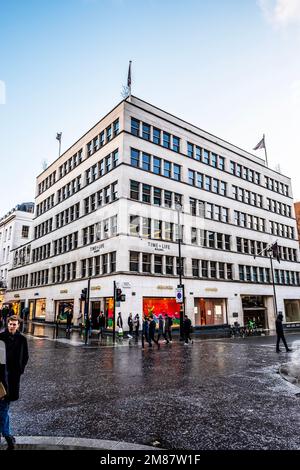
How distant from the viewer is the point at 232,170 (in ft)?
133

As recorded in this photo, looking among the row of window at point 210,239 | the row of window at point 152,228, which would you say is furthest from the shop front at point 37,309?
the row of window at point 210,239

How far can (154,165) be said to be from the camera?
31141mm

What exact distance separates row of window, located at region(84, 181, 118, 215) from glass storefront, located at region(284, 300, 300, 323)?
2863cm

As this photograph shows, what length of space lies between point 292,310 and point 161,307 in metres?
24.4

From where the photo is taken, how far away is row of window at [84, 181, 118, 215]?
29.0 metres

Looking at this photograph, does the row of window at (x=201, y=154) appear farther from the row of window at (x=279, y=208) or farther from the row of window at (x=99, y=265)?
the row of window at (x=99, y=265)

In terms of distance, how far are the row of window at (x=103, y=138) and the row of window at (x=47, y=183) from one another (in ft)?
33.2

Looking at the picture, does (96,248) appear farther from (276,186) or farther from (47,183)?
(276,186)

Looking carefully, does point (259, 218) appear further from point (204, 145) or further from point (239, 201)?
point (204, 145)

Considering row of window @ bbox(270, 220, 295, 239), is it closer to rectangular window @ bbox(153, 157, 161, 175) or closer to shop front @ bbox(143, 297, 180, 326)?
rectangular window @ bbox(153, 157, 161, 175)

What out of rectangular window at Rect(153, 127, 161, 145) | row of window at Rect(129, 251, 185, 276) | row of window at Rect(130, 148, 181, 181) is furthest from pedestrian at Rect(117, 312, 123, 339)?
rectangular window at Rect(153, 127, 161, 145)

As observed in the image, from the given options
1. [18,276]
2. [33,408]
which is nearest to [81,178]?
[18,276]

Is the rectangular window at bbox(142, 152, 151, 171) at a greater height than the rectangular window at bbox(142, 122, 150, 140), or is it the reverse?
the rectangular window at bbox(142, 122, 150, 140)

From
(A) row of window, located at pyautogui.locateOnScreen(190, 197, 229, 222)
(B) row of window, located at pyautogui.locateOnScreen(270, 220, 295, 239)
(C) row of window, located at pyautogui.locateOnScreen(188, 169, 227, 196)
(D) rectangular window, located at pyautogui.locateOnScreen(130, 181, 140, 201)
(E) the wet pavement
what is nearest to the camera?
(E) the wet pavement
